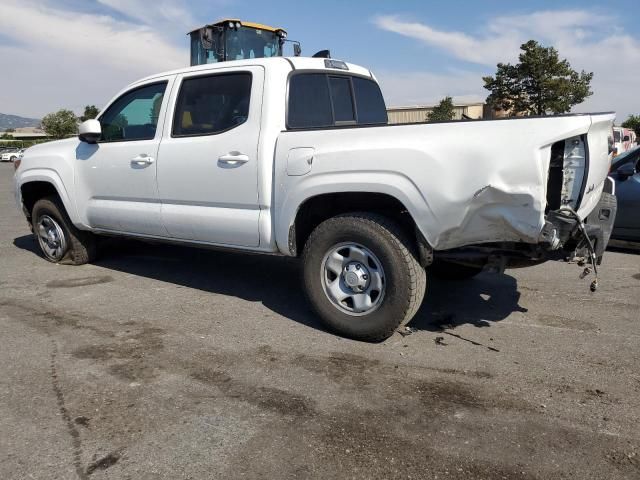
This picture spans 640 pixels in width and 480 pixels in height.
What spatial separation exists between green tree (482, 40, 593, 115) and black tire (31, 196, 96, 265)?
108 ft

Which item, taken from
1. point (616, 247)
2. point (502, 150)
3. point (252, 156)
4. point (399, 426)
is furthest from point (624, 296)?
point (252, 156)

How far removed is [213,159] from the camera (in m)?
4.40

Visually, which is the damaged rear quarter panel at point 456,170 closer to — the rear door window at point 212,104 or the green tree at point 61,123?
the rear door window at point 212,104

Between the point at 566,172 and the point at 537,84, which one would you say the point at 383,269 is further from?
the point at 537,84

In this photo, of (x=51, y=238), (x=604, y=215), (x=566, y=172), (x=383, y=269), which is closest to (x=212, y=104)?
(x=383, y=269)

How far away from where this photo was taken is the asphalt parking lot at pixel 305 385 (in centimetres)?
255

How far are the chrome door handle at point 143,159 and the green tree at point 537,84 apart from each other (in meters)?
33.3

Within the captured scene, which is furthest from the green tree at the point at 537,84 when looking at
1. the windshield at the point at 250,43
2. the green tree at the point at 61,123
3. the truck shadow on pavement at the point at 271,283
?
the green tree at the point at 61,123

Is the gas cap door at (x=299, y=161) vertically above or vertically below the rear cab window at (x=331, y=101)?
below

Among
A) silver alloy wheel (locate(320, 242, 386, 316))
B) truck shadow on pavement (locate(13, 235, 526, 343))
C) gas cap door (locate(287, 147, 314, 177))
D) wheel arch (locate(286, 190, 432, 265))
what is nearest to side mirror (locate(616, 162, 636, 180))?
truck shadow on pavement (locate(13, 235, 526, 343))

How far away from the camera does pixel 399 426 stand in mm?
2830

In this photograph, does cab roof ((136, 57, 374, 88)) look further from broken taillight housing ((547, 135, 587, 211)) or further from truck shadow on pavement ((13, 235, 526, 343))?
broken taillight housing ((547, 135, 587, 211))

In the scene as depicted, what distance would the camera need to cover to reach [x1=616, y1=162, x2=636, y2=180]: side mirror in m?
6.68

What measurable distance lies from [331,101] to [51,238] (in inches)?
145
